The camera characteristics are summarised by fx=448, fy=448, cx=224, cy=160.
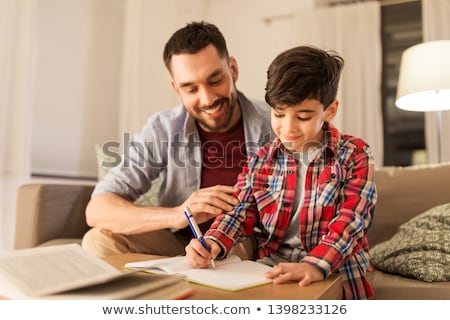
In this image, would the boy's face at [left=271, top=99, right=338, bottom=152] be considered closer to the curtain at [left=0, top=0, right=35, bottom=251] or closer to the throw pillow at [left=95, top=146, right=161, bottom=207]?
the throw pillow at [left=95, top=146, right=161, bottom=207]

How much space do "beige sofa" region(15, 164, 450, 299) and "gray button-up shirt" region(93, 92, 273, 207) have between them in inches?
9.3

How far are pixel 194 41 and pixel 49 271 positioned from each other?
0.92m

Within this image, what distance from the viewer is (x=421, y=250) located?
119 centimetres

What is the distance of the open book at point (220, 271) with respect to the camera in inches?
29.0

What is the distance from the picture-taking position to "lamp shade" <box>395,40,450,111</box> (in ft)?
6.14

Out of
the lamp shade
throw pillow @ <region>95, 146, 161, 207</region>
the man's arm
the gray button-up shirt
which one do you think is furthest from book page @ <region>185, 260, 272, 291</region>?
the lamp shade

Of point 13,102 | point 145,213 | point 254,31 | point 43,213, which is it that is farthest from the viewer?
point 254,31

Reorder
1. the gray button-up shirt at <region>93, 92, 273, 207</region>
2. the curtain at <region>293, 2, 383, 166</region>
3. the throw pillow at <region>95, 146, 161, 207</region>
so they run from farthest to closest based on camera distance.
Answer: the curtain at <region>293, 2, 383, 166</region> → the throw pillow at <region>95, 146, 161, 207</region> → the gray button-up shirt at <region>93, 92, 273, 207</region>

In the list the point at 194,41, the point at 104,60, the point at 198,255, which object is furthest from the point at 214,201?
the point at 104,60

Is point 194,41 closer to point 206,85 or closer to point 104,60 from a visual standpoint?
point 206,85

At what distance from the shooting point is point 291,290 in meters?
0.72

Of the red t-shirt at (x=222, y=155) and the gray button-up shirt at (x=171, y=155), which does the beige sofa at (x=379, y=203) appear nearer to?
the gray button-up shirt at (x=171, y=155)
